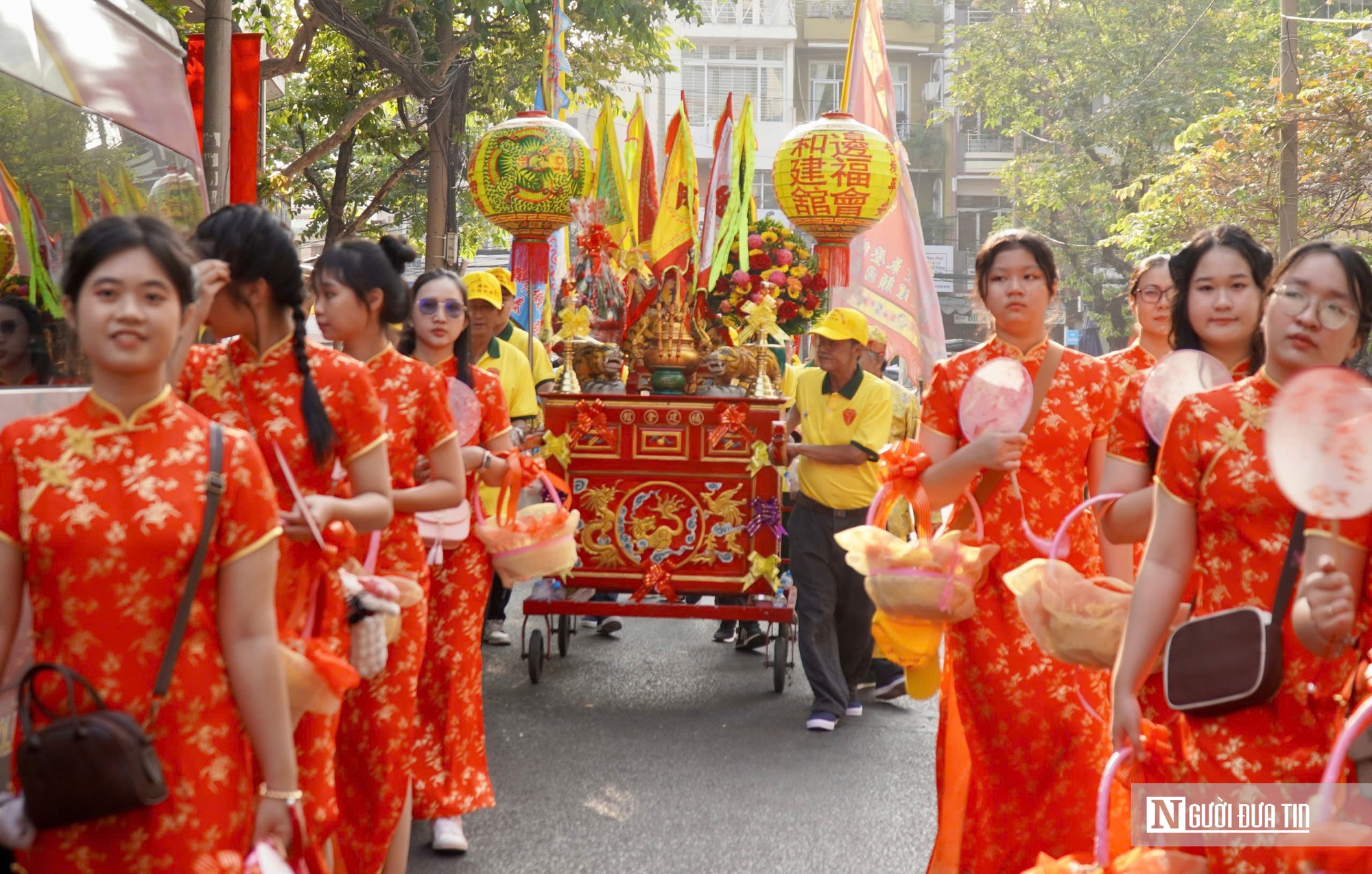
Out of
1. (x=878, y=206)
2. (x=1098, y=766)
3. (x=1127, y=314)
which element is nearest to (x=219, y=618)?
(x=1098, y=766)

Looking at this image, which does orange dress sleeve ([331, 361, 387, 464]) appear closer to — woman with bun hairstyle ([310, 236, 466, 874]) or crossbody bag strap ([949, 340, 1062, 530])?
woman with bun hairstyle ([310, 236, 466, 874])

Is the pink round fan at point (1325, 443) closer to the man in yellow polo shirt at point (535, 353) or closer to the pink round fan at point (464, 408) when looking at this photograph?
the pink round fan at point (464, 408)

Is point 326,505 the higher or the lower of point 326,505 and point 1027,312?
the lower

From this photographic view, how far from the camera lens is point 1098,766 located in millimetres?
3998

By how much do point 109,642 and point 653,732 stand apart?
14.8ft

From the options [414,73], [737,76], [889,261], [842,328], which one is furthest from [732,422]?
[737,76]

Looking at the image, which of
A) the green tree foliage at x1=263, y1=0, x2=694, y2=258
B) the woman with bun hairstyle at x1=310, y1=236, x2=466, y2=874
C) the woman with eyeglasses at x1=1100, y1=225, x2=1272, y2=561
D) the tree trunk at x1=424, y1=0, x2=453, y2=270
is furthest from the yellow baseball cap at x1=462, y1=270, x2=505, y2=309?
the tree trunk at x1=424, y1=0, x2=453, y2=270

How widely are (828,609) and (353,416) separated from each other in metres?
3.99

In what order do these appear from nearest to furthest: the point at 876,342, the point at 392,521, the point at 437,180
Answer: the point at 392,521
the point at 876,342
the point at 437,180

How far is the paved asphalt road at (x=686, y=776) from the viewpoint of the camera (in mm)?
4996

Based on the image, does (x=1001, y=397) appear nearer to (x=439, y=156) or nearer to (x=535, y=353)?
(x=535, y=353)

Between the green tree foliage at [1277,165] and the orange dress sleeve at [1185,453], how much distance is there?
12098mm

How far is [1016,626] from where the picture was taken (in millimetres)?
4090

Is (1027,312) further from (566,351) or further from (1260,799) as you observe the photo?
(566,351)
